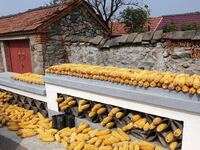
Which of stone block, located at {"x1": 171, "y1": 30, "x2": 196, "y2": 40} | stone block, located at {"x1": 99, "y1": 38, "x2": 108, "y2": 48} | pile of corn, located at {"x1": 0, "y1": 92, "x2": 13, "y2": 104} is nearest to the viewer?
stone block, located at {"x1": 171, "y1": 30, "x2": 196, "y2": 40}

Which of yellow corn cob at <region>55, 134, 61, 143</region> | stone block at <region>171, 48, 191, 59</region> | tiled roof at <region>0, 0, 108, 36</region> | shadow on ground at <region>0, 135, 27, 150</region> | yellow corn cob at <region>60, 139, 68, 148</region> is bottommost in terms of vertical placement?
shadow on ground at <region>0, 135, 27, 150</region>

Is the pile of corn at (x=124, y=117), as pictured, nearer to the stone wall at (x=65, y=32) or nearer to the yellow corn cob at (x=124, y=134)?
the yellow corn cob at (x=124, y=134)

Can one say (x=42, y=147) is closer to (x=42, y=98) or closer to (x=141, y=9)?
(x=42, y=98)

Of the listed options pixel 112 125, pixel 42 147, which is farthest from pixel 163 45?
pixel 42 147

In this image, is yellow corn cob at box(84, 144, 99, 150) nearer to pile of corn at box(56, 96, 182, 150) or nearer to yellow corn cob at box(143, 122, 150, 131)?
pile of corn at box(56, 96, 182, 150)

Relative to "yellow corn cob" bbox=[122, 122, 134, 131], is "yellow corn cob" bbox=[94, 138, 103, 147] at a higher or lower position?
lower

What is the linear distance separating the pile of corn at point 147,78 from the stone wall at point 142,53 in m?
2.22

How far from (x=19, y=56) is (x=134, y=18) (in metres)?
6.44

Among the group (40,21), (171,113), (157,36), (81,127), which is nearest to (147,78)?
(171,113)

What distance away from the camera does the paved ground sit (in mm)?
4426

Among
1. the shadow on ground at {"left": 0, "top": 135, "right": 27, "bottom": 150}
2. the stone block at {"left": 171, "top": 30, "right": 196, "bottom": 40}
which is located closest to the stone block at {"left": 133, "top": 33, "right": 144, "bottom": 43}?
the stone block at {"left": 171, "top": 30, "right": 196, "bottom": 40}

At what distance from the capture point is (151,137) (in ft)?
12.4

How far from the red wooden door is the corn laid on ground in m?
4.27

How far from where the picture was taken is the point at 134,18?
13.5m
